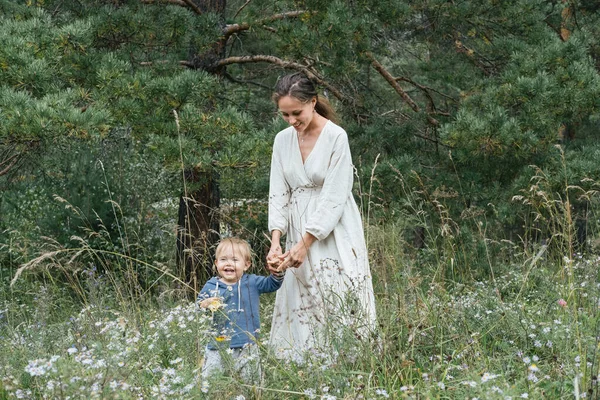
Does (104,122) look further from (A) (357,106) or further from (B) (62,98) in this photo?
(A) (357,106)

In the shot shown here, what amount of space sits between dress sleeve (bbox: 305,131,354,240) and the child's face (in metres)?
0.37

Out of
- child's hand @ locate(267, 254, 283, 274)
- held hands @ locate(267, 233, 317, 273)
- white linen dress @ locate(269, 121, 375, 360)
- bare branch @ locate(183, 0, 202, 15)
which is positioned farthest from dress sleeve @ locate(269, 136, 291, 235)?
bare branch @ locate(183, 0, 202, 15)

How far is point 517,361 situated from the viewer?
11.2 feet

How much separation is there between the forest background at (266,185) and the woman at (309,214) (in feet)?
0.59

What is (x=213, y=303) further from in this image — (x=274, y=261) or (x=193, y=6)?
(x=193, y=6)

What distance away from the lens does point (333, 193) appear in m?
3.83

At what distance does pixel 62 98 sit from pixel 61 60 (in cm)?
97

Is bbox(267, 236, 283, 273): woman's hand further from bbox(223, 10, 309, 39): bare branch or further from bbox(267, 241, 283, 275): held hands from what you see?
bbox(223, 10, 309, 39): bare branch

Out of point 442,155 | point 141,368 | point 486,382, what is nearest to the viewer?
point 486,382

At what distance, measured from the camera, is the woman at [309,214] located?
3785mm

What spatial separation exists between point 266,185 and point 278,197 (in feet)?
10.7

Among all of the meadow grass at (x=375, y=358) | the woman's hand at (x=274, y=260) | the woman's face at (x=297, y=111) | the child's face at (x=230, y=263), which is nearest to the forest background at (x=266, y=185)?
the meadow grass at (x=375, y=358)

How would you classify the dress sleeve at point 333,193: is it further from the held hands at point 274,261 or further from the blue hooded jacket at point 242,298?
the blue hooded jacket at point 242,298

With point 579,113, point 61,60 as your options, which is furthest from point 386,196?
point 61,60
